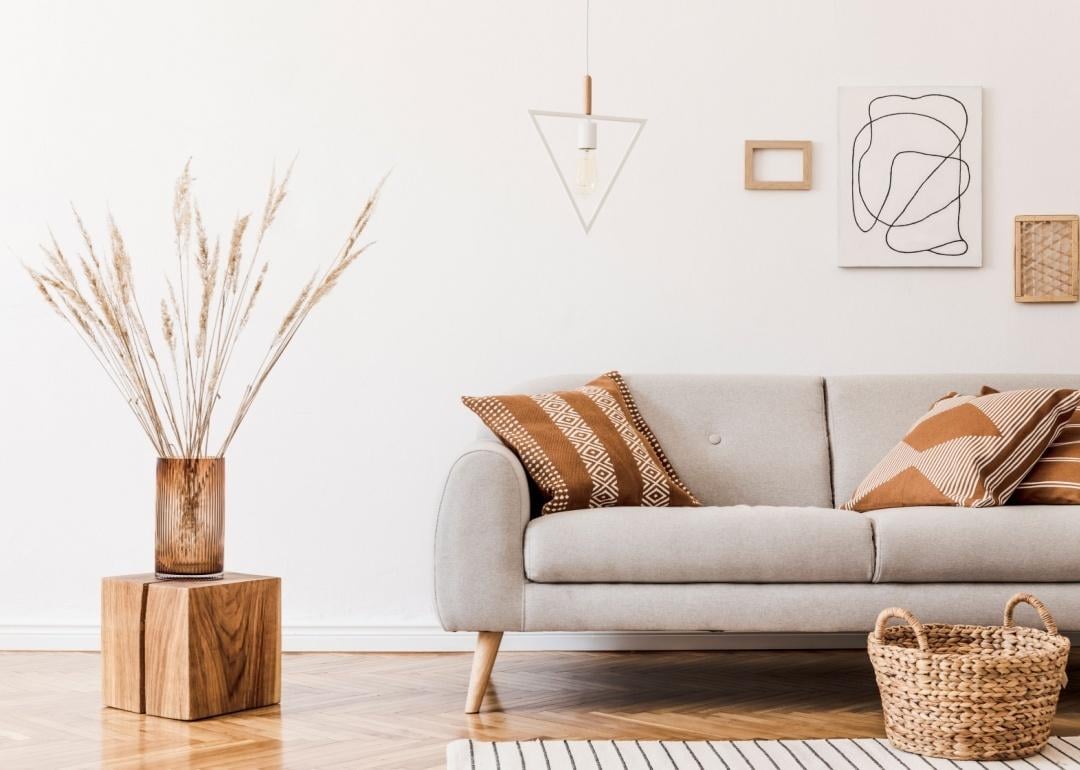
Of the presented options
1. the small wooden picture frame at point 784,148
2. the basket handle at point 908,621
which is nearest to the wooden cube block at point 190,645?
the basket handle at point 908,621

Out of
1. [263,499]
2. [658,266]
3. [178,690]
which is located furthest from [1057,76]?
[178,690]

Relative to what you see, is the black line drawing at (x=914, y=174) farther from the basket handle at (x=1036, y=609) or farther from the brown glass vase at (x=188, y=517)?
the brown glass vase at (x=188, y=517)

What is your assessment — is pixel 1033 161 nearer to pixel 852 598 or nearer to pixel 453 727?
pixel 852 598

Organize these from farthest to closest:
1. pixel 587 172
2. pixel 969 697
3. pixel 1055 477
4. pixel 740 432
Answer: pixel 587 172
pixel 740 432
pixel 1055 477
pixel 969 697

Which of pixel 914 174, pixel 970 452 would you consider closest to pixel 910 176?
pixel 914 174

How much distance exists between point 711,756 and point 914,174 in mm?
2259

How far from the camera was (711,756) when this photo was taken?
238 centimetres

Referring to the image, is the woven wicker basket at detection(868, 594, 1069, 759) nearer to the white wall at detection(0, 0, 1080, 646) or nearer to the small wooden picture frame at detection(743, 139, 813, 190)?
the white wall at detection(0, 0, 1080, 646)

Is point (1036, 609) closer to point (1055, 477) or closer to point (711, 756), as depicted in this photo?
point (1055, 477)

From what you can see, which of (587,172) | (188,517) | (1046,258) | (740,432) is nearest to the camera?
(188,517)

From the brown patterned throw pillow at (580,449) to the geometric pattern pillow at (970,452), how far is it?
1.75 feet

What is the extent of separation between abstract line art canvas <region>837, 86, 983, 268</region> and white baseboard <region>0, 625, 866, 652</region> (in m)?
1.28

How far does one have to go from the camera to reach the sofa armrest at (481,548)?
2771mm

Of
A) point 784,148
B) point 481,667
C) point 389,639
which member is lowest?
point 389,639
